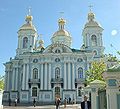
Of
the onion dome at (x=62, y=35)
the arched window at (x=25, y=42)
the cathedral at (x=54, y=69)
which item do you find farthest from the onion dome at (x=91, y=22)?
the arched window at (x=25, y=42)

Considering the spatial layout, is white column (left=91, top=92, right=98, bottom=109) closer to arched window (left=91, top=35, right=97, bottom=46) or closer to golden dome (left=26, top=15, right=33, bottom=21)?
arched window (left=91, top=35, right=97, bottom=46)

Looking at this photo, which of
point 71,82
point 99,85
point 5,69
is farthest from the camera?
point 5,69

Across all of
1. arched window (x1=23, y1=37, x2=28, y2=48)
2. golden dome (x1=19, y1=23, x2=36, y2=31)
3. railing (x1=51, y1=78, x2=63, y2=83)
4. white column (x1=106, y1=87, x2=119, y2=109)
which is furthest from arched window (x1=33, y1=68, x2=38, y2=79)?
white column (x1=106, y1=87, x2=119, y2=109)

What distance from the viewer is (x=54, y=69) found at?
47.8m

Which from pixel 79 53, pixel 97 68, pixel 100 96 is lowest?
pixel 100 96

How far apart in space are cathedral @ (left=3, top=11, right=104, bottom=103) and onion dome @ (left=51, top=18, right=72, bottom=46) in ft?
16.6

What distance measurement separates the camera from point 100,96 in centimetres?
1095

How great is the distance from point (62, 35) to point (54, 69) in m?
10.4

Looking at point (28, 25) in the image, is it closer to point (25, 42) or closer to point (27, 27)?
point (27, 27)

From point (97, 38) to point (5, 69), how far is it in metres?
20.3

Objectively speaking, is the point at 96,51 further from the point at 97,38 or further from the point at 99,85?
the point at 99,85

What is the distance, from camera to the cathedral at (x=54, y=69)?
46.4 meters

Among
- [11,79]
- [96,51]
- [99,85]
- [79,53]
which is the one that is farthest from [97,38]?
[99,85]

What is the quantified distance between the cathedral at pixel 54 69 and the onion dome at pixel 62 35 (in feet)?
16.6
